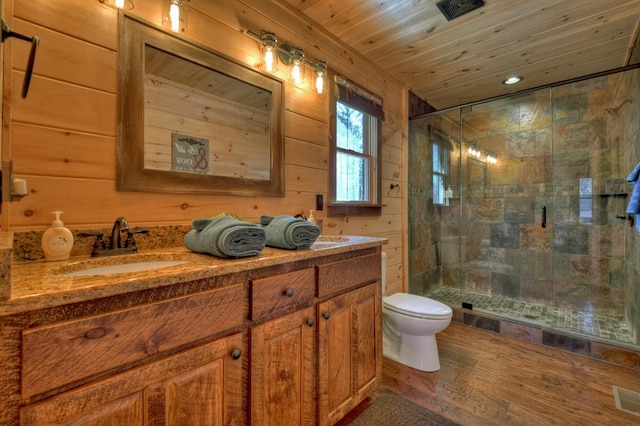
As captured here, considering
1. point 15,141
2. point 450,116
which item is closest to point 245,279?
point 15,141

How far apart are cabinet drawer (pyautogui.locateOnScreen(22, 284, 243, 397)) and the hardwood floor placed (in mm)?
1409

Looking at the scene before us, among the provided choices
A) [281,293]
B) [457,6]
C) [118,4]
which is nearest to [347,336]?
[281,293]

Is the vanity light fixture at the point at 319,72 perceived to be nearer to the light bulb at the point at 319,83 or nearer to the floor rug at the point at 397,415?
the light bulb at the point at 319,83

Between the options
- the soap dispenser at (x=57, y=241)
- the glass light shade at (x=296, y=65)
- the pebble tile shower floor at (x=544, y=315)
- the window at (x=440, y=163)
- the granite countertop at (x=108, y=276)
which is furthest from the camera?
the window at (x=440, y=163)

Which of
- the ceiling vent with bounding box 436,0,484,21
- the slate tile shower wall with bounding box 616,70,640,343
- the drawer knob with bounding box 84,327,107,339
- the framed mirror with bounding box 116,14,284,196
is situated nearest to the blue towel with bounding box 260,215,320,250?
the framed mirror with bounding box 116,14,284,196

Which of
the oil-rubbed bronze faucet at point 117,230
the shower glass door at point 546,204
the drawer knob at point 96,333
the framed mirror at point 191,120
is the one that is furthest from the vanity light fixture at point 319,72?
the shower glass door at point 546,204

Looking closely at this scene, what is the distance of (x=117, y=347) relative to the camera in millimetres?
714

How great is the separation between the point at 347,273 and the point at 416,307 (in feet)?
2.82

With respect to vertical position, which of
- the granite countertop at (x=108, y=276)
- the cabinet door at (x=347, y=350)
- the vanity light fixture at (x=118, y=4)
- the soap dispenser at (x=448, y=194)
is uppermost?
the vanity light fixture at (x=118, y=4)

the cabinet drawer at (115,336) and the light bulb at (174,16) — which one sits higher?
the light bulb at (174,16)

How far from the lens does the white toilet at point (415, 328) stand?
1.88 meters

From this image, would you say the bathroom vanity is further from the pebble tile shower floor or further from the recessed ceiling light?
the recessed ceiling light

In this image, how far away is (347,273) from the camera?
4.55ft

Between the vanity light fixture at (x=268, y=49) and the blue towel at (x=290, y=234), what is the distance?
0.92 meters
